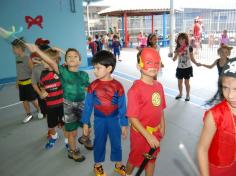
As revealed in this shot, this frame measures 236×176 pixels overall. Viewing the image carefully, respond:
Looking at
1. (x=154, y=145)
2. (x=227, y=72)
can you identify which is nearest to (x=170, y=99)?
(x=154, y=145)

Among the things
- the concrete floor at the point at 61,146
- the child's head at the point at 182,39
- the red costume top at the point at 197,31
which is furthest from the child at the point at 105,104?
the red costume top at the point at 197,31

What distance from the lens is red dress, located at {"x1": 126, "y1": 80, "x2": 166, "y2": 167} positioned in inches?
74.6

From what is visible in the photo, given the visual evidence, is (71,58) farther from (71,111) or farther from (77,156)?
(77,156)

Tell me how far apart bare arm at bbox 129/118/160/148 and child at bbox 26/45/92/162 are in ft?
3.55

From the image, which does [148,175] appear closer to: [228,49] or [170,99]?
[228,49]

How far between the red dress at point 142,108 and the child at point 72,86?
967 millimetres

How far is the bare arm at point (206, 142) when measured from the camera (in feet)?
4.20

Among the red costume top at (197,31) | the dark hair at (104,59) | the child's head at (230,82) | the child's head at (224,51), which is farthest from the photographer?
the red costume top at (197,31)

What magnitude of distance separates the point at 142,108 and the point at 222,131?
762 millimetres

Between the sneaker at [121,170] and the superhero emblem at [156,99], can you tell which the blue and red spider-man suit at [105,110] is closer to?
the sneaker at [121,170]

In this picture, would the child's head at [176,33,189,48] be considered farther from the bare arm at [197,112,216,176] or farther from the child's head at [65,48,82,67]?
the bare arm at [197,112,216,176]

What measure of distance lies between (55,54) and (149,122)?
1.66 m

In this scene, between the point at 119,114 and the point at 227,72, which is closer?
the point at 227,72

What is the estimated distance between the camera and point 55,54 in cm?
303
